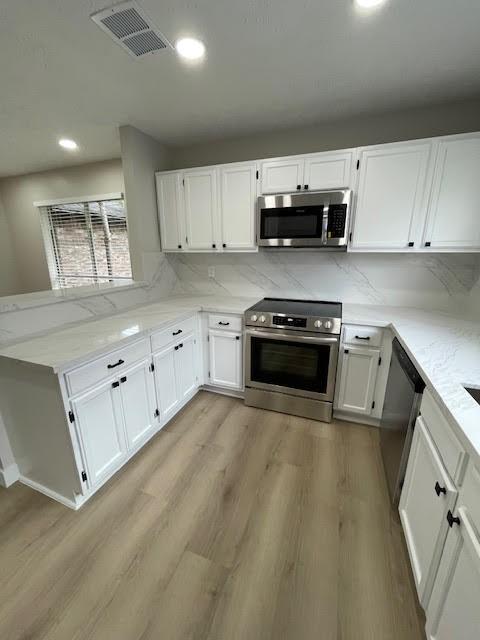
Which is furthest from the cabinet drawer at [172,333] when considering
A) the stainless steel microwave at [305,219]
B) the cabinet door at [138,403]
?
the stainless steel microwave at [305,219]

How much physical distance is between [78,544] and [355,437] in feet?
6.48

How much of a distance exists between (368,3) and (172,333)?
7.21 feet

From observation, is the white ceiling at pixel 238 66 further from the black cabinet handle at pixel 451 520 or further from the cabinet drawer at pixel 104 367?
the black cabinet handle at pixel 451 520

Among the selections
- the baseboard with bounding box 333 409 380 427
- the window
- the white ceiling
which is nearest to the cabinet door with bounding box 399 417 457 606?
the baseboard with bounding box 333 409 380 427

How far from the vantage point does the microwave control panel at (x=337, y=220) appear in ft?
7.09

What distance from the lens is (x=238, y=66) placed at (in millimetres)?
1649

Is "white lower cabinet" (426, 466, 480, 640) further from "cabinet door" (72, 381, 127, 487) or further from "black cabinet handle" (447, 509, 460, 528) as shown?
"cabinet door" (72, 381, 127, 487)

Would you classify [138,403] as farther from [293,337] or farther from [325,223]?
[325,223]

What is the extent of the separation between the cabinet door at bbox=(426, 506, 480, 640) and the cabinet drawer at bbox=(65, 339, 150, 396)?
1.72 meters

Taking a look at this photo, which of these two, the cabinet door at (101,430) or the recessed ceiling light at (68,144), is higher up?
the recessed ceiling light at (68,144)

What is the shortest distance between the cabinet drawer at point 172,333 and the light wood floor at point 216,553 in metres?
0.82

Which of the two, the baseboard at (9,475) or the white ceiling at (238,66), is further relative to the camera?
the baseboard at (9,475)

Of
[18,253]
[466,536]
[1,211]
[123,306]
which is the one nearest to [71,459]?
[123,306]

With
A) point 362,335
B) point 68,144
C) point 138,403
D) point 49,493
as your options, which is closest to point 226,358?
point 138,403
